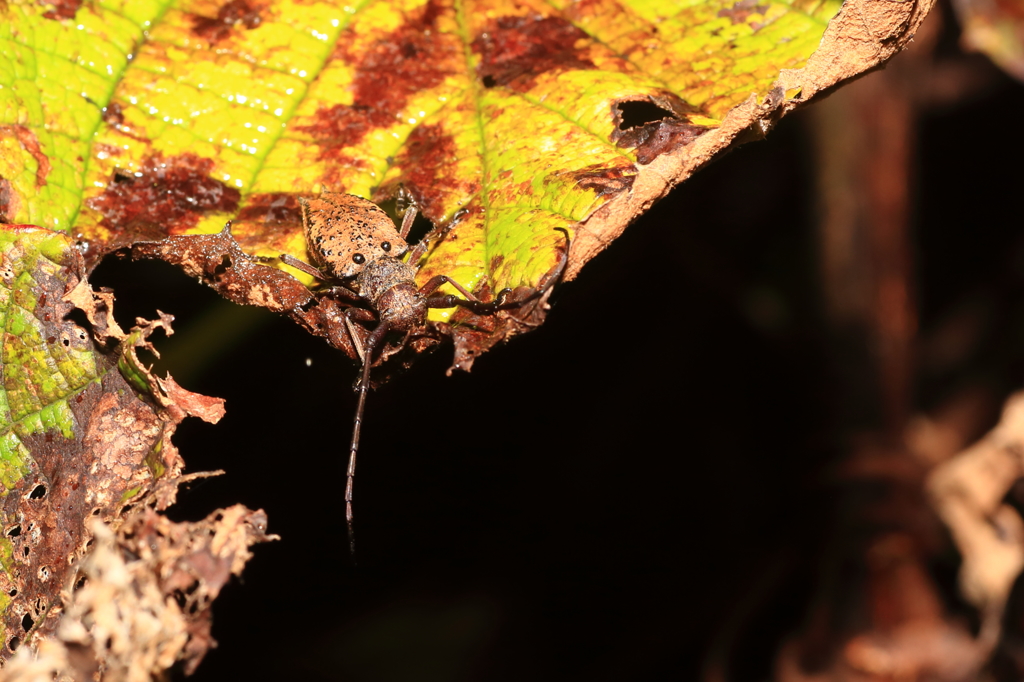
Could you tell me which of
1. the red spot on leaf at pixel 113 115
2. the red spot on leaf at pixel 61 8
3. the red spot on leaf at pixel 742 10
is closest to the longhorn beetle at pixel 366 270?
the red spot on leaf at pixel 113 115

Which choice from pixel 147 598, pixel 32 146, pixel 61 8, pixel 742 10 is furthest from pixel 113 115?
pixel 742 10

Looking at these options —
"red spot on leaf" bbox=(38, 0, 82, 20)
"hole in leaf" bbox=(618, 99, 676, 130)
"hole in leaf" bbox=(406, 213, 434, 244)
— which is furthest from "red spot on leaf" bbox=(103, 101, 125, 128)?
"hole in leaf" bbox=(618, 99, 676, 130)

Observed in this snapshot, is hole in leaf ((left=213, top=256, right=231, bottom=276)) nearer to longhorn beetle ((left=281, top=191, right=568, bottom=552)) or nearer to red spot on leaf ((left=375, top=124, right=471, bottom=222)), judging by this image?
longhorn beetle ((left=281, top=191, right=568, bottom=552))

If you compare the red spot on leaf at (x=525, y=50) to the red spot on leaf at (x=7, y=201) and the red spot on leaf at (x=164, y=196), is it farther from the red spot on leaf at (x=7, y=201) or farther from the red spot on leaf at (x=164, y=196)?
the red spot on leaf at (x=7, y=201)

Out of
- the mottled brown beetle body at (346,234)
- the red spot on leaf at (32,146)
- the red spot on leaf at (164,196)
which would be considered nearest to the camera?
the red spot on leaf at (32,146)

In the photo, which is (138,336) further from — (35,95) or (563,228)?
(563,228)
